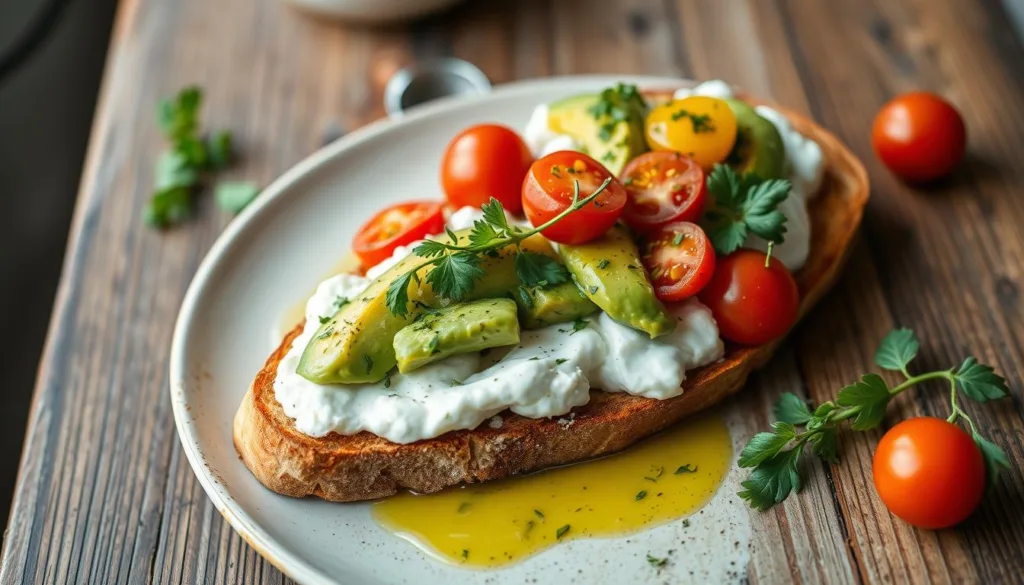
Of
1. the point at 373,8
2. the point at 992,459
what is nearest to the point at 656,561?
the point at 992,459

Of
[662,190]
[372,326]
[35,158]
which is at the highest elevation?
[35,158]

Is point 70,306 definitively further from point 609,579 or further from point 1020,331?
point 1020,331

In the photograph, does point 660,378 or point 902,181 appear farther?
point 902,181

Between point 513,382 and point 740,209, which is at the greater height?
point 740,209

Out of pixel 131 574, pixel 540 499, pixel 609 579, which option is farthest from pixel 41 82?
pixel 609 579

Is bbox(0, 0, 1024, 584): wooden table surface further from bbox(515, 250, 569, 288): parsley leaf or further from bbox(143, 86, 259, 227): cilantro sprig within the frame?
bbox(515, 250, 569, 288): parsley leaf

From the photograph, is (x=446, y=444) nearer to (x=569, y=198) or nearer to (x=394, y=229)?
(x=569, y=198)

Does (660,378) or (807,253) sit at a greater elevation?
(807,253)

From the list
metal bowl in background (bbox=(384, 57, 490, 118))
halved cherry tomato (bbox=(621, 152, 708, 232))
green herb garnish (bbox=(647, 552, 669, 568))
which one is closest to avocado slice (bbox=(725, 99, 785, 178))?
halved cherry tomato (bbox=(621, 152, 708, 232))
